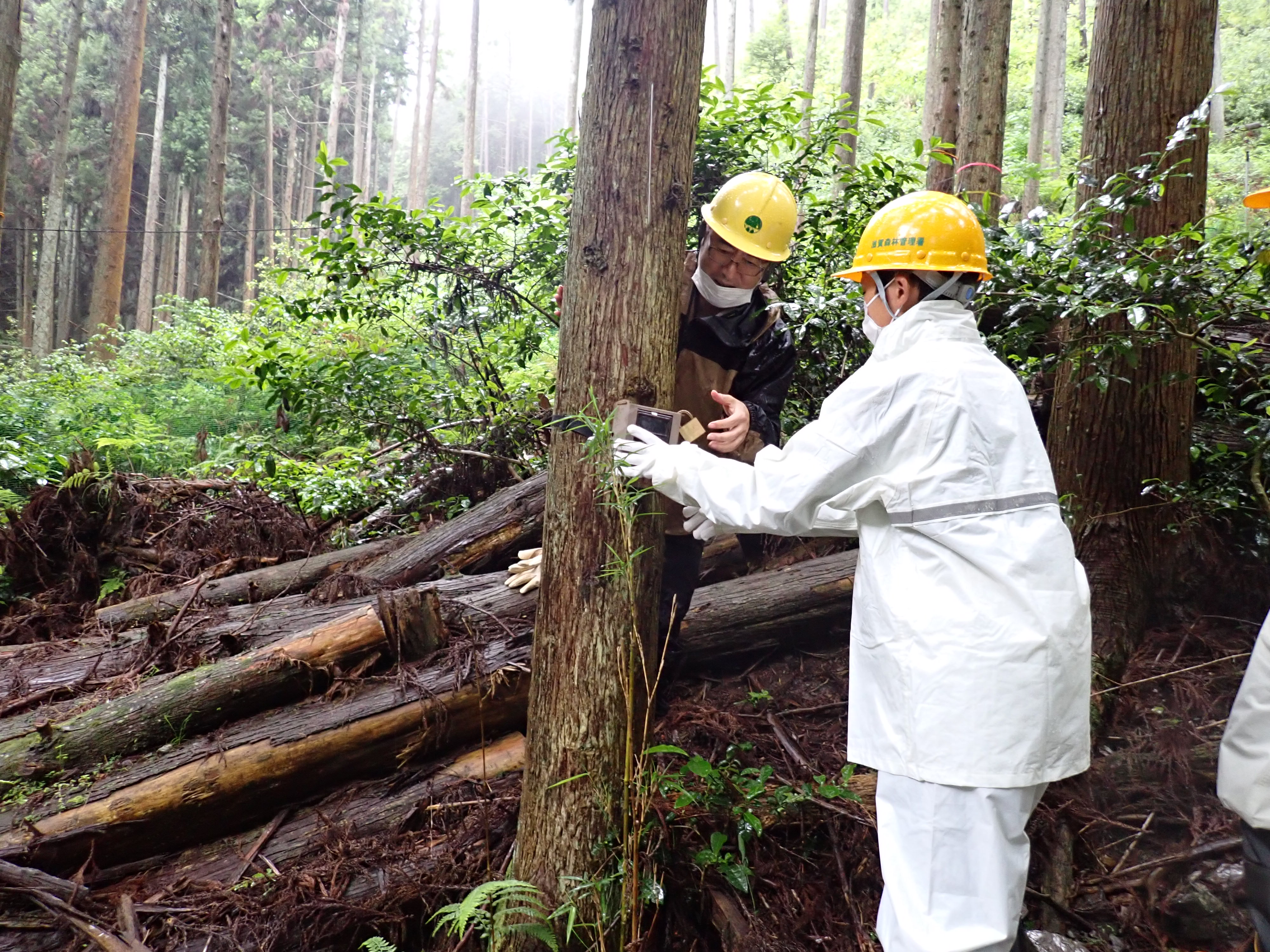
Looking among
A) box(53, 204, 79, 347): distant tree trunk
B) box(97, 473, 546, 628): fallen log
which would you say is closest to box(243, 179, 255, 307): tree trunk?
box(53, 204, 79, 347): distant tree trunk

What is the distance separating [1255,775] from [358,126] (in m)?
37.6

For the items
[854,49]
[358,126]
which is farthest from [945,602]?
[358,126]

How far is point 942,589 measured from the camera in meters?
2.02

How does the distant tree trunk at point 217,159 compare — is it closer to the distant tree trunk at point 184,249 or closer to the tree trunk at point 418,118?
the distant tree trunk at point 184,249

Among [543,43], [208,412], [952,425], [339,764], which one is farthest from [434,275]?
[543,43]

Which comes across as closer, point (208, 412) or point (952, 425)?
point (952, 425)

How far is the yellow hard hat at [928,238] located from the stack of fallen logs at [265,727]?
7.16 ft

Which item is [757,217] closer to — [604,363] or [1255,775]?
[604,363]

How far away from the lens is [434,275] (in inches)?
203

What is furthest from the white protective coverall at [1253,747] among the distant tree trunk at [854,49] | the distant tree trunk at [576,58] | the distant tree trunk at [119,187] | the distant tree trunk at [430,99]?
the distant tree trunk at [430,99]

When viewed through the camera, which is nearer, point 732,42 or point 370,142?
point 732,42

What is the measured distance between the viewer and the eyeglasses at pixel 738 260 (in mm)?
2994

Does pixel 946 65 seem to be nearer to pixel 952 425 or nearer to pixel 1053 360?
pixel 1053 360

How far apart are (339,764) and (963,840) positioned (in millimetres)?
2443
